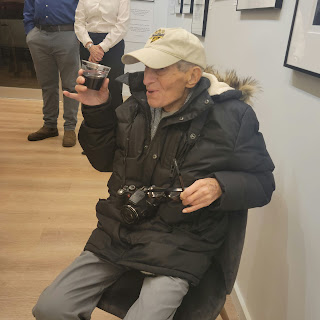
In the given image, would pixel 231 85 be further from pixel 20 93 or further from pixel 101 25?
pixel 20 93

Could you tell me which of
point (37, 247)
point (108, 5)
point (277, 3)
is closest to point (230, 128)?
point (277, 3)

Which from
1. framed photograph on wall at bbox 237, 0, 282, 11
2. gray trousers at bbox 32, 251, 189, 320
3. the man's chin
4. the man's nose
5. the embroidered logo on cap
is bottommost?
gray trousers at bbox 32, 251, 189, 320

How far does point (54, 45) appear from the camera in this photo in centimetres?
298

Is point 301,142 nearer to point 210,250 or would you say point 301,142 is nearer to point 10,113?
point 210,250

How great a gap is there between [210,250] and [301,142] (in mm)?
463

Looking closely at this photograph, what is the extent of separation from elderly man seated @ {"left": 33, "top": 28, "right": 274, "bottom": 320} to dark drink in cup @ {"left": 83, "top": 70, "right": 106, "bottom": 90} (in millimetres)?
23

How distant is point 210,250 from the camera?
1104mm

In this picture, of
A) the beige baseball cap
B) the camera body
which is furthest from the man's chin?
the camera body

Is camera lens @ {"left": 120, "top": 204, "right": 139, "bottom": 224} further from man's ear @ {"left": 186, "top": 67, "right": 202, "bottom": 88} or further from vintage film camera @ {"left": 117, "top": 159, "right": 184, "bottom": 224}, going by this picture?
man's ear @ {"left": 186, "top": 67, "right": 202, "bottom": 88}

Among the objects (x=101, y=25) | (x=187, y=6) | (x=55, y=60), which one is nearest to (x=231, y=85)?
(x=101, y=25)

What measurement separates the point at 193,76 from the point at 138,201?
0.44 m

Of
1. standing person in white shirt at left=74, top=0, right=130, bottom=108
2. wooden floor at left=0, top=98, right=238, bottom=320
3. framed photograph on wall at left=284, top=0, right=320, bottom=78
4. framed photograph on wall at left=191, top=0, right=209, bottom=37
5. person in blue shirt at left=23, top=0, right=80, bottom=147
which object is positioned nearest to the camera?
framed photograph on wall at left=284, top=0, right=320, bottom=78

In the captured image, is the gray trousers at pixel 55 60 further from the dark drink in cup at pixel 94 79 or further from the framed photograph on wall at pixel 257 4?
the dark drink in cup at pixel 94 79

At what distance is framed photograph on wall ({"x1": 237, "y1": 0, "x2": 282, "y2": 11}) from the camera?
4.01 feet
